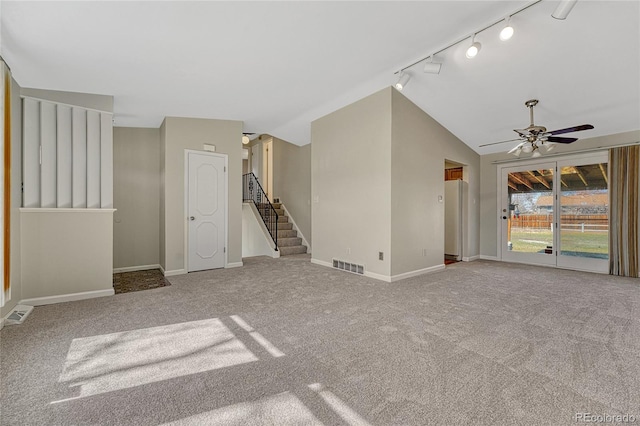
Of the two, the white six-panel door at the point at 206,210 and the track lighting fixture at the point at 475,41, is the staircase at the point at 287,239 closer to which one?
the white six-panel door at the point at 206,210

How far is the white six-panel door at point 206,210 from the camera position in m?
5.35

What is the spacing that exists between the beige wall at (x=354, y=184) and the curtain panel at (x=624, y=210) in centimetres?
439

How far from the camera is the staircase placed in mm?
7379

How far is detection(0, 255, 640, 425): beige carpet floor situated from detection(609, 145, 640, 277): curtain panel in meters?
1.72

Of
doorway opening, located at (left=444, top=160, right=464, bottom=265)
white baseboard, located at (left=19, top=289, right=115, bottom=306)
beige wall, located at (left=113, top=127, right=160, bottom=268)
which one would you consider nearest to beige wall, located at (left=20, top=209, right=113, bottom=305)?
white baseboard, located at (left=19, top=289, right=115, bottom=306)

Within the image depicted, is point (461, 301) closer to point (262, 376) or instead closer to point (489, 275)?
point (489, 275)

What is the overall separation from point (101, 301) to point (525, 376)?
4.55m

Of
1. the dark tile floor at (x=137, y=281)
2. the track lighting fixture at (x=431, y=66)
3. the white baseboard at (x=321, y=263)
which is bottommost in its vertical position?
the dark tile floor at (x=137, y=281)

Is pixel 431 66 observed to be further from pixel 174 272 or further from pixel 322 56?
pixel 174 272

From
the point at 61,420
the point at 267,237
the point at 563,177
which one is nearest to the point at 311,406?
the point at 61,420

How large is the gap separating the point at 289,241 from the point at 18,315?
528 cm

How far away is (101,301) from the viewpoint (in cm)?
363

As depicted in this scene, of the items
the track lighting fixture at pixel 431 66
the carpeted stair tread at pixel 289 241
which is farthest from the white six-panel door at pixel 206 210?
the track lighting fixture at pixel 431 66

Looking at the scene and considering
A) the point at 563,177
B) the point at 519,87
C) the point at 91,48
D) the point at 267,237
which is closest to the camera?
the point at 91,48
